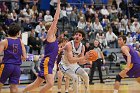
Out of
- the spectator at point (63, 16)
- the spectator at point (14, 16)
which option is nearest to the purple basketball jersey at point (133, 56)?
the spectator at point (14, 16)

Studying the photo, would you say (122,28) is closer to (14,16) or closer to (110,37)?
(110,37)

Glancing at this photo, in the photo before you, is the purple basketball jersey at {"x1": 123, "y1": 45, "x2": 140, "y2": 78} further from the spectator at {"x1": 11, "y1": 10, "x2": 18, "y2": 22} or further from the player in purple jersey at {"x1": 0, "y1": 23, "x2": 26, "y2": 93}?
the spectator at {"x1": 11, "y1": 10, "x2": 18, "y2": 22}

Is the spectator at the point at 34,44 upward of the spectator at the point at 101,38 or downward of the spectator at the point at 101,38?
downward

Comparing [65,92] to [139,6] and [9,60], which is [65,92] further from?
[139,6]

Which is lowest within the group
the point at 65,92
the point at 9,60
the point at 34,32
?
the point at 65,92

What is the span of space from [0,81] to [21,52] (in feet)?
2.57

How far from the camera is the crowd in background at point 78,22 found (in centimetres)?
2060

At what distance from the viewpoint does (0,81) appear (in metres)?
8.57

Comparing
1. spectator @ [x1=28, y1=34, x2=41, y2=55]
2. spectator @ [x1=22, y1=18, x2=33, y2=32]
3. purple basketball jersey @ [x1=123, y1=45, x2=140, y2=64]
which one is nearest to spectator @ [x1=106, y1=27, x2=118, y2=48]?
spectator @ [x1=22, y1=18, x2=33, y2=32]

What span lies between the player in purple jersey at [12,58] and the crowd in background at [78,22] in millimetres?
10703

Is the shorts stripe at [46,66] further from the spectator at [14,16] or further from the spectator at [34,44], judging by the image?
the spectator at [14,16]

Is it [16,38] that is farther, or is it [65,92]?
[65,92]

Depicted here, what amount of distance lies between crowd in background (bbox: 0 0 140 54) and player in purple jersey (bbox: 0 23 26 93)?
10703 mm

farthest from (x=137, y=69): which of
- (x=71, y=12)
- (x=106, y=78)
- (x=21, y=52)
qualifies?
(x=71, y=12)
